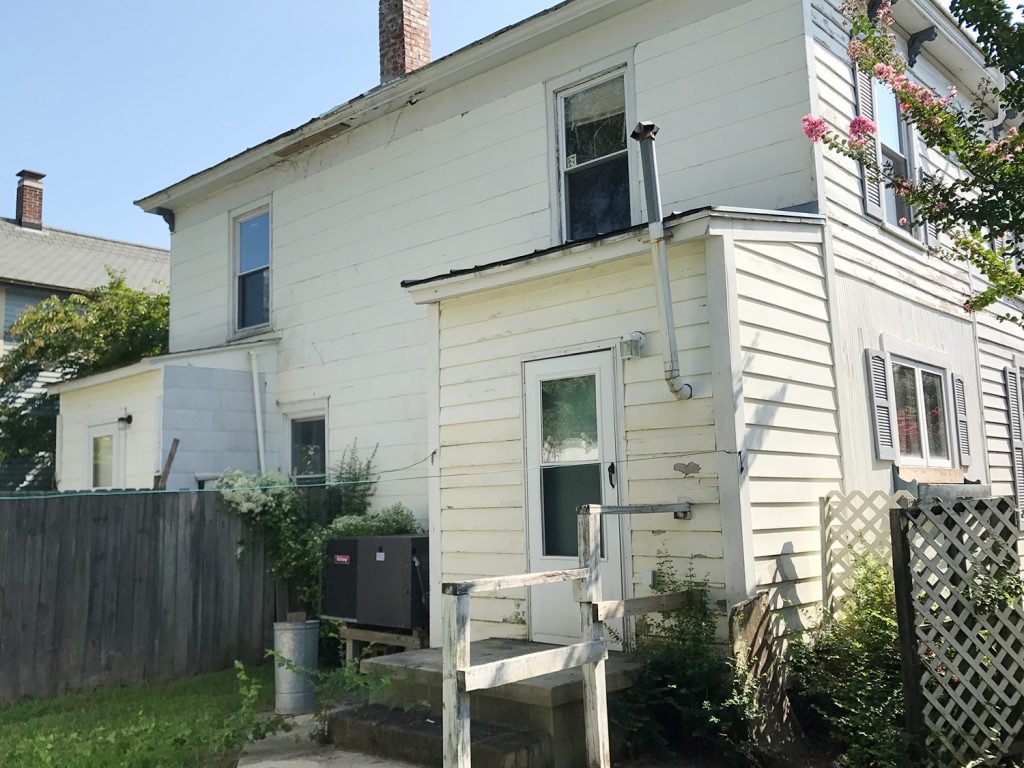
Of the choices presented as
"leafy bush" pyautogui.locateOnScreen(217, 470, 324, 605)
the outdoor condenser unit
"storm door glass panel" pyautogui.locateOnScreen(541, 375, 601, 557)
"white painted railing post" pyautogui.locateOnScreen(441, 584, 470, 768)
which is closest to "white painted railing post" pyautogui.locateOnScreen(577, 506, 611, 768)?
"white painted railing post" pyautogui.locateOnScreen(441, 584, 470, 768)

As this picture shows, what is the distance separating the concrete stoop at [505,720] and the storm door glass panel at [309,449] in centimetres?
525

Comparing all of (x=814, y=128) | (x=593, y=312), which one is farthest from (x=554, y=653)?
(x=814, y=128)

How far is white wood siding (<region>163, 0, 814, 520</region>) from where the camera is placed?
7.87 m

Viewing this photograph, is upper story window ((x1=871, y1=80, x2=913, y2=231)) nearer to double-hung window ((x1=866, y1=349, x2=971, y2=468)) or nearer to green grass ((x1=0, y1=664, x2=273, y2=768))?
double-hung window ((x1=866, y1=349, x2=971, y2=468))

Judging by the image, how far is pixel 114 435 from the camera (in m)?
12.0

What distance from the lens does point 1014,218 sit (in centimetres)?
573

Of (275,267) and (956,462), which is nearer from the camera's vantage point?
(956,462)

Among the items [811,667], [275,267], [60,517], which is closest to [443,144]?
[275,267]

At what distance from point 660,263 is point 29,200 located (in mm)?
24710

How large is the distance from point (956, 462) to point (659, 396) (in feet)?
14.5

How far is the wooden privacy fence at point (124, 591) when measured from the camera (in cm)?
778

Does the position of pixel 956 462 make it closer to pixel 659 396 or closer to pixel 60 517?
pixel 659 396

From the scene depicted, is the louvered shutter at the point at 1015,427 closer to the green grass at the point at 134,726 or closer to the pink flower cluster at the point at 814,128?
the pink flower cluster at the point at 814,128

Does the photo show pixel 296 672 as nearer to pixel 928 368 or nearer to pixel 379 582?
pixel 379 582
